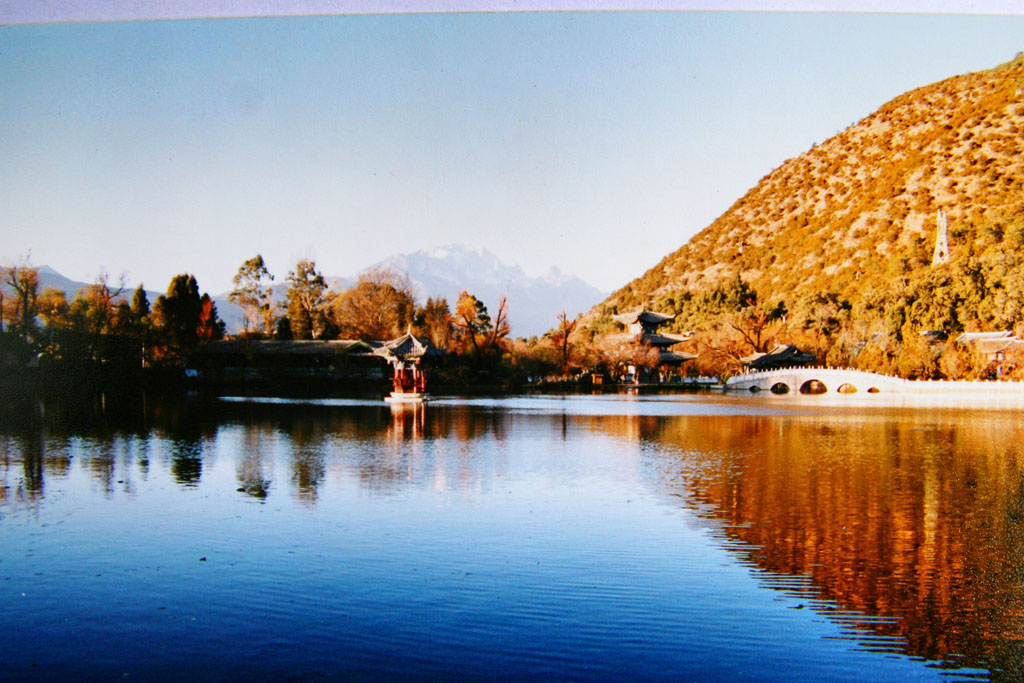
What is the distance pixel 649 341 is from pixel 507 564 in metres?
36.4

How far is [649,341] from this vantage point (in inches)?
1612

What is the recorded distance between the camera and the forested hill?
32.4 m

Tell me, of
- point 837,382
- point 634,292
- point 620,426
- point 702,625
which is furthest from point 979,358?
point 634,292

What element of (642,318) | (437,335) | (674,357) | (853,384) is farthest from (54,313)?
(642,318)

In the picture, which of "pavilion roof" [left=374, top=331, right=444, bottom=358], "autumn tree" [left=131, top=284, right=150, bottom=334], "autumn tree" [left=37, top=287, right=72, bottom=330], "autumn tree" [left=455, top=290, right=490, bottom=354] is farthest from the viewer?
"autumn tree" [left=455, top=290, right=490, bottom=354]

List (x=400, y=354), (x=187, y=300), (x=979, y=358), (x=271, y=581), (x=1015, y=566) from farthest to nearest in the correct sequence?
(x=187, y=300)
(x=400, y=354)
(x=979, y=358)
(x=1015, y=566)
(x=271, y=581)

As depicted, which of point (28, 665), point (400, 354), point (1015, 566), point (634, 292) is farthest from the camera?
point (634, 292)

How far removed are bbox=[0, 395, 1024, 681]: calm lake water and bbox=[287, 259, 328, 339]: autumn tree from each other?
26.5 metres

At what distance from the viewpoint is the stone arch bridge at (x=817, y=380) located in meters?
28.2

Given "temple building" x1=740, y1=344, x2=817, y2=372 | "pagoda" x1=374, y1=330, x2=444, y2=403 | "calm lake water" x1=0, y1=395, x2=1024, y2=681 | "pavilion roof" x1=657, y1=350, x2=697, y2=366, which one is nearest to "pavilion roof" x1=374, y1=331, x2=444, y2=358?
"pagoda" x1=374, y1=330, x2=444, y2=403

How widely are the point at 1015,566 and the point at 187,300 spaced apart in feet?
104

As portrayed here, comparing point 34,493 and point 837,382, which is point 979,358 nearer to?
point 837,382

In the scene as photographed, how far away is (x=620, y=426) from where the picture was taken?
604 inches

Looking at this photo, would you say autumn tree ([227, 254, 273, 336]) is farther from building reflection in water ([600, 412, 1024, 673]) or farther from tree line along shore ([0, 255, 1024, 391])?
building reflection in water ([600, 412, 1024, 673])
